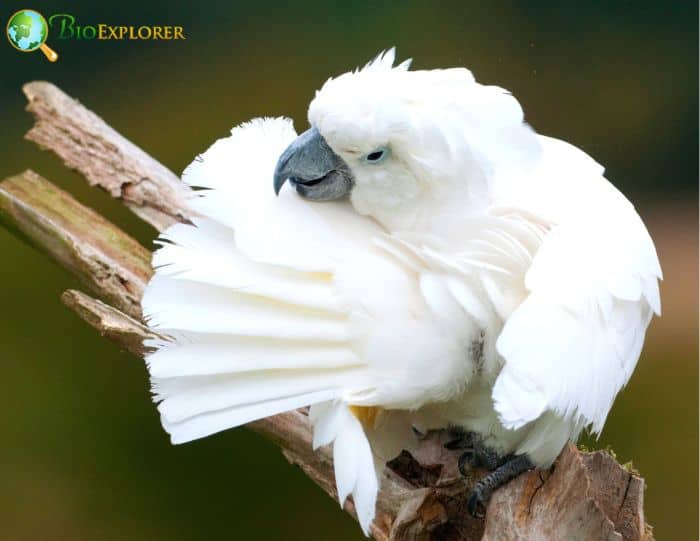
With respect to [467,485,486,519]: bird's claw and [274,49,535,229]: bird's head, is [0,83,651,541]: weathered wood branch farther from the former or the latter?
[274,49,535,229]: bird's head

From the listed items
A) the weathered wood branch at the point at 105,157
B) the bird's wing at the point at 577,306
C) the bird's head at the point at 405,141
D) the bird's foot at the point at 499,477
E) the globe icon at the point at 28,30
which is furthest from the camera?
the globe icon at the point at 28,30

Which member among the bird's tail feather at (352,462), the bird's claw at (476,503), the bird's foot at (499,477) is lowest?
the bird's claw at (476,503)

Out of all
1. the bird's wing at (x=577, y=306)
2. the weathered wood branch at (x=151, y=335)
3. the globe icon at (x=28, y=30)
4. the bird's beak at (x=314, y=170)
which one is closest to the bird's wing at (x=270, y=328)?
the bird's beak at (x=314, y=170)

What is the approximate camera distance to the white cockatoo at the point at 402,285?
1.43 metres

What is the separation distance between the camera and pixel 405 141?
1561mm

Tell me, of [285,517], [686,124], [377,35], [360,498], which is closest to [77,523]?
[285,517]

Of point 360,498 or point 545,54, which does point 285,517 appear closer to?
point 545,54

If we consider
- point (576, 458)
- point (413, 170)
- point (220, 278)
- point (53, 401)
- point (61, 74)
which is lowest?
point (53, 401)

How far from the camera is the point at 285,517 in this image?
3.79 metres

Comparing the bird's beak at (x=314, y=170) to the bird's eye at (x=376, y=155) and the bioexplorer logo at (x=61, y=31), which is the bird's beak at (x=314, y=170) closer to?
the bird's eye at (x=376, y=155)

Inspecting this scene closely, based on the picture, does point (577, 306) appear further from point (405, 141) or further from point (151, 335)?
→ point (151, 335)

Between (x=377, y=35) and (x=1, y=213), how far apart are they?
1.74m

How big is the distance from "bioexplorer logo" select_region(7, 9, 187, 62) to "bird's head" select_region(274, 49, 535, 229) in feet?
5.02

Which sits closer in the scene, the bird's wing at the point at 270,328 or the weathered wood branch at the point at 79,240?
the bird's wing at the point at 270,328
